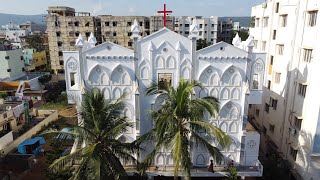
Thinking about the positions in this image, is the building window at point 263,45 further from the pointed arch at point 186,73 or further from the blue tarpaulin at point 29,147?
the blue tarpaulin at point 29,147

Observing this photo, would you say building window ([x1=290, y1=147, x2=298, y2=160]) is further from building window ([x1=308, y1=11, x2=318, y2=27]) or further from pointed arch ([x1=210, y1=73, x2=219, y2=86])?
building window ([x1=308, y1=11, x2=318, y2=27])

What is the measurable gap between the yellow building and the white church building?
52.0 meters

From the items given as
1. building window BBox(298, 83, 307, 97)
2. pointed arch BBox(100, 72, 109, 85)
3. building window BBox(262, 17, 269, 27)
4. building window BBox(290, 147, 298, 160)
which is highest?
building window BBox(262, 17, 269, 27)

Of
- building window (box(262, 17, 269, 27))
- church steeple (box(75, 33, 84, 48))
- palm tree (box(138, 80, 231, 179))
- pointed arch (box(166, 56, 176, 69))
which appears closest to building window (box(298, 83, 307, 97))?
building window (box(262, 17, 269, 27))

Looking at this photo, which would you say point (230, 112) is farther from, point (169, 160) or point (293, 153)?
point (293, 153)

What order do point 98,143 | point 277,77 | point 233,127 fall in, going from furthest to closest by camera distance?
point 277,77 → point 233,127 → point 98,143

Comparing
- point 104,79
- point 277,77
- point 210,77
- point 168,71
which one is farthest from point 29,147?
point 277,77

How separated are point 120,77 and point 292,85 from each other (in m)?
14.4

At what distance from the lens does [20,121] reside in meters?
30.6

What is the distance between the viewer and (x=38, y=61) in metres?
64.8

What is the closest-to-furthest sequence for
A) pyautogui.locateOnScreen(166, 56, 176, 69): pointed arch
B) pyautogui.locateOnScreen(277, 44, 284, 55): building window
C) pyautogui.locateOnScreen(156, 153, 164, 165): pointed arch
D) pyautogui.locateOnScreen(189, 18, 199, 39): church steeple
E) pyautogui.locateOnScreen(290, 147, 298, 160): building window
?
pyautogui.locateOnScreen(189, 18, 199, 39): church steeple
pyautogui.locateOnScreen(166, 56, 176, 69): pointed arch
pyautogui.locateOnScreen(156, 153, 164, 165): pointed arch
pyautogui.locateOnScreen(290, 147, 298, 160): building window
pyautogui.locateOnScreen(277, 44, 284, 55): building window

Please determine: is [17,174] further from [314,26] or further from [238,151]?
[314,26]

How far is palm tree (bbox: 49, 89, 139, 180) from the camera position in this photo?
11.5 metres

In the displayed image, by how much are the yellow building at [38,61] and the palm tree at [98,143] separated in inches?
2238
